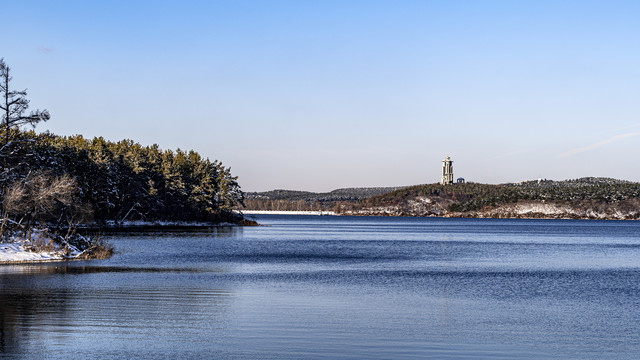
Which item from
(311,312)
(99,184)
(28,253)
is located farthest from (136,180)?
(311,312)

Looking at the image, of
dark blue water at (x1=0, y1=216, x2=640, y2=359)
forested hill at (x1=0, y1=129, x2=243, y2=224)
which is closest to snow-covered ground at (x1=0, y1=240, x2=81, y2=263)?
dark blue water at (x1=0, y1=216, x2=640, y2=359)

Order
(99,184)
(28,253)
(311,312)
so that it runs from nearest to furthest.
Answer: (311,312) → (28,253) → (99,184)

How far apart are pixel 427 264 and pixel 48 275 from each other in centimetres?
2866

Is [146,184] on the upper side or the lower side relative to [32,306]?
upper

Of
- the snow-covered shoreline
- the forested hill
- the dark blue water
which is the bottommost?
the dark blue water

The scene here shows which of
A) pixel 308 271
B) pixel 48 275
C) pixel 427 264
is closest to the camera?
pixel 48 275

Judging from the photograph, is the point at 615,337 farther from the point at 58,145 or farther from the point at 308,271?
the point at 58,145

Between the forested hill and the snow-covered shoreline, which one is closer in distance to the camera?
the snow-covered shoreline

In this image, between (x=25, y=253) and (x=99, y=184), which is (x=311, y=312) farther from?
(x=99, y=184)

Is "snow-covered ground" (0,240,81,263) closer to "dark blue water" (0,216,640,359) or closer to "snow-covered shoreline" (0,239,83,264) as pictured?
"snow-covered shoreline" (0,239,83,264)

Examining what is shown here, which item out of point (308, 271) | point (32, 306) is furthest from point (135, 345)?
point (308, 271)

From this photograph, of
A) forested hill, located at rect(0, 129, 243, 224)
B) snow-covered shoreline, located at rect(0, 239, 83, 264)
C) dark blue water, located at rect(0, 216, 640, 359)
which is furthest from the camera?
forested hill, located at rect(0, 129, 243, 224)

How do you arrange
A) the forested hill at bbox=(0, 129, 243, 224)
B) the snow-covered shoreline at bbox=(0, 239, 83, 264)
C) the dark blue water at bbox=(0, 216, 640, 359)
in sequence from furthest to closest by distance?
the forested hill at bbox=(0, 129, 243, 224), the snow-covered shoreline at bbox=(0, 239, 83, 264), the dark blue water at bbox=(0, 216, 640, 359)

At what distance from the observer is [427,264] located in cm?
5359
